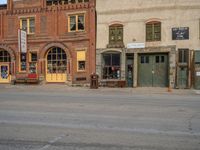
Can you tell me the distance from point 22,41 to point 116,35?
9.31m

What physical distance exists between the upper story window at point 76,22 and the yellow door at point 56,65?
2475mm

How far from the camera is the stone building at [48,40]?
96.4 feet

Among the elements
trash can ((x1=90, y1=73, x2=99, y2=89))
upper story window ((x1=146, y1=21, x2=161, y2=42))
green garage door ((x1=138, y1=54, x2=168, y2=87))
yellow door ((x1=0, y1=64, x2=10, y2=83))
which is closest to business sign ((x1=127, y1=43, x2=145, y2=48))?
upper story window ((x1=146, y1=21, x2=161, y2=42))

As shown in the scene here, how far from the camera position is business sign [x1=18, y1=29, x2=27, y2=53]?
30058 mm

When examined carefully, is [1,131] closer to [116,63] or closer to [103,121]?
[103,121]

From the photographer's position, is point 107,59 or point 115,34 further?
point 107,59

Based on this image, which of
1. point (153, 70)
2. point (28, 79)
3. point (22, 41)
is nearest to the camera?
point (153, 70)

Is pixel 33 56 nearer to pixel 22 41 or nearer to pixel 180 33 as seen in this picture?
pixel 22 41

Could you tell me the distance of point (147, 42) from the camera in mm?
27359

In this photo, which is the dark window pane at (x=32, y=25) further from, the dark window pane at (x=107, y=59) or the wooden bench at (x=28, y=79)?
the dark window pane at (x=107, y=59)

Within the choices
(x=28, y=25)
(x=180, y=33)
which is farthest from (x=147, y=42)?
(x=28, y=25)

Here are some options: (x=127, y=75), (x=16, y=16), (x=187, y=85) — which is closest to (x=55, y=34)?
(x=16, y=16)

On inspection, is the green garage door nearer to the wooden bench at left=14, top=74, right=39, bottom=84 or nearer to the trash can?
the trash can

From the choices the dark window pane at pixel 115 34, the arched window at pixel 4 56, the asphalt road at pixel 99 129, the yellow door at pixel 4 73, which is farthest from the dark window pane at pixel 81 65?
the asphalt road at pixel 99 129
